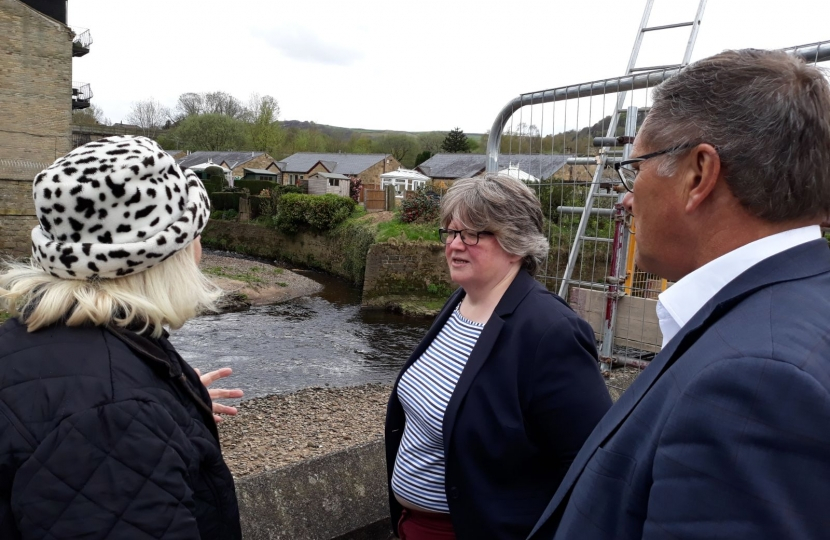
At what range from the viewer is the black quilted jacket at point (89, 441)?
4.37ft

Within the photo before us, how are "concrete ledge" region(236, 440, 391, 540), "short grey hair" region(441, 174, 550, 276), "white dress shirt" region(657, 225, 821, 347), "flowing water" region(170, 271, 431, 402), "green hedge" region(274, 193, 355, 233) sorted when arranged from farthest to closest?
"green hedge" region(274, 193, 355, 233), "flowing water" region(170, 271, 431, 402), "concrete ledge" region(236, 440, 391, 540), "short grey hair" region(441, 174, 550, 276), "white dress shirt" region(657, 225, 821, 347)

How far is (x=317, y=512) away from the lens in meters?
2.89

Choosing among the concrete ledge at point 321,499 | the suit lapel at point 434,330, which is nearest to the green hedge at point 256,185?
the concrete ledge at point 321,499

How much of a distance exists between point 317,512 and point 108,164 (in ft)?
6.31

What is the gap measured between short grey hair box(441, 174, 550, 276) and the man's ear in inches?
51.6

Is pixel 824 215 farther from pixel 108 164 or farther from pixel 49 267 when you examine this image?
pixel 49 267

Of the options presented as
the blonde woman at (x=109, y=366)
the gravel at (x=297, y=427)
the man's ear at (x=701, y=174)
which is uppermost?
the man's ear at (x=701, y=174)

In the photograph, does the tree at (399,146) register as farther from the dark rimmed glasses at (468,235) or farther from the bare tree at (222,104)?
the dark rimmed glasses at (468,235)

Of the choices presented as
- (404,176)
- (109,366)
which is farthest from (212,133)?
(109,366)

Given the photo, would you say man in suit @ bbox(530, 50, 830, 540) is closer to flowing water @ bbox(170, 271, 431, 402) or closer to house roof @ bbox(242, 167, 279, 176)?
flowing water @ bbox(170, 271, 431, 402)

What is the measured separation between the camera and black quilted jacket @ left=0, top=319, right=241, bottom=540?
1.33 metres

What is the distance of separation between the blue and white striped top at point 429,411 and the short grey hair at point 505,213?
0.37 m

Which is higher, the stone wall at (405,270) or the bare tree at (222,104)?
the bare tree at (222,104)

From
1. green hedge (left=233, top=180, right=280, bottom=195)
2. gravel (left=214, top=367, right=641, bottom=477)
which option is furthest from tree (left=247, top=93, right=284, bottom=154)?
gravel (left=214, top=367, right=641, bottom=477)
